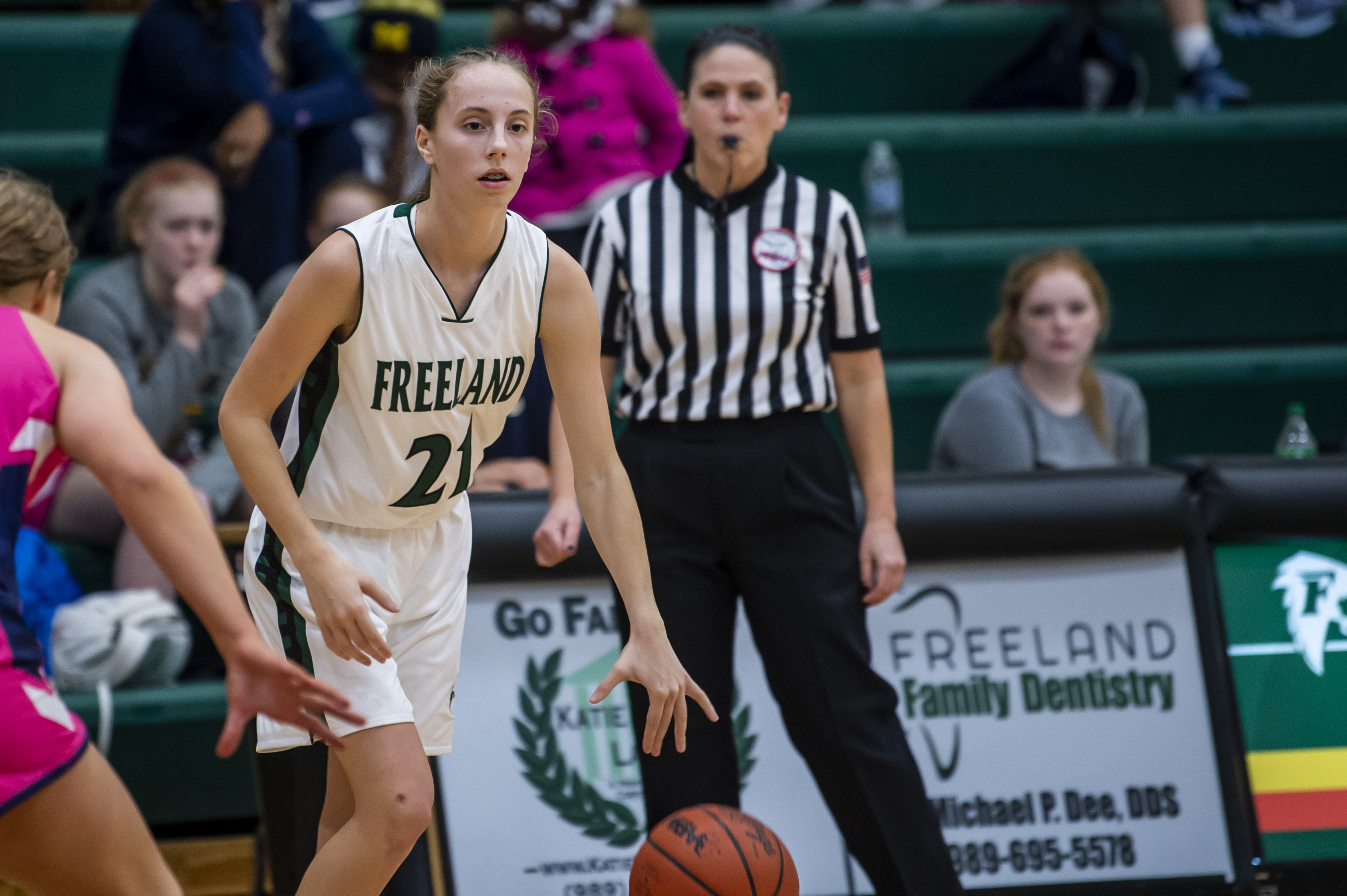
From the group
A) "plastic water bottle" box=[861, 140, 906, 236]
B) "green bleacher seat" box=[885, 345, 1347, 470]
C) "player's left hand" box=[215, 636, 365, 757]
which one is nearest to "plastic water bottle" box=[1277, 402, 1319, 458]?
"green bleacher seat" box=[885, 345, 1347, 470]

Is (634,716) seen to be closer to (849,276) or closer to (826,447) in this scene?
(826,447)

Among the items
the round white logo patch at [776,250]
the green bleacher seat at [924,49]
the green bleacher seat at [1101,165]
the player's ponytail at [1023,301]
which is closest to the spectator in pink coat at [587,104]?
the player's ponytail at [1023,301]

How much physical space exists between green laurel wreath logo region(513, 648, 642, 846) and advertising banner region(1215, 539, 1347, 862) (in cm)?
189

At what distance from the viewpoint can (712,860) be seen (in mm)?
3078

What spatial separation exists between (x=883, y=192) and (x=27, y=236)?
5.04m

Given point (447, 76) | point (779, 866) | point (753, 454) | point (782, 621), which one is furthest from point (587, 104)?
point (779, 866)

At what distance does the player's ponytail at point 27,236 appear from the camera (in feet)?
8.34

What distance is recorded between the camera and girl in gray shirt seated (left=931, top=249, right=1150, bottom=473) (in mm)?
4859

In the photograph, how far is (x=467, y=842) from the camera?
4102 millimetres

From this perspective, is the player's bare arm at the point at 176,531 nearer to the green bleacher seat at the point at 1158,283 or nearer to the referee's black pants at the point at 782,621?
the referee's black pants at the point at 782,621

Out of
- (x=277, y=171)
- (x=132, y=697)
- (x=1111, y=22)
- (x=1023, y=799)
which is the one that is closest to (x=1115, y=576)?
(x=1023, y=799)

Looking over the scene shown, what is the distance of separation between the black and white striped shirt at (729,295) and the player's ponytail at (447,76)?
690 millimetres

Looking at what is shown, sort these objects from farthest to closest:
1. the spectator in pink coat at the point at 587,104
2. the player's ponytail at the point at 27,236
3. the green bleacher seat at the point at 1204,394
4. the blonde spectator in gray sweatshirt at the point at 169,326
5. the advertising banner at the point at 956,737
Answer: the green bleacher seat at the point at 1204,394 < the spectator in pink coat at the point at 587,104 < the blonde spectator in gray sweatshirt at the point at 169,326 < the advertising banner at the point at 956,737 < the player's ponytail at the point at 27,236

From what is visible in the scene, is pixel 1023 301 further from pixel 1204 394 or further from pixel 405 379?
pixel 405 379
